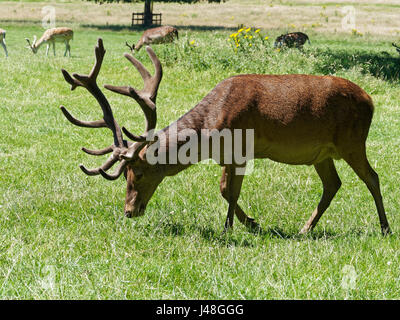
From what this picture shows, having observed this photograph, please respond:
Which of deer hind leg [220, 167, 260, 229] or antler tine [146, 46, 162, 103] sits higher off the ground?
antler tine [146, 46, 162, 103]

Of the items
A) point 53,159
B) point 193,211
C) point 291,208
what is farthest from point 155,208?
point 53,159

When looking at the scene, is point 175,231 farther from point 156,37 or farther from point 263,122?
point 156,37

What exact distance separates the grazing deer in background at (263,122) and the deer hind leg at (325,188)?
2 centimetres

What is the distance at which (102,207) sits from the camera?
18.6 ft

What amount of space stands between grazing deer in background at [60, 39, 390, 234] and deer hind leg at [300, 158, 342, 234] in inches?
1.0

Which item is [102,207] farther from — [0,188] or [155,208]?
[0,188]

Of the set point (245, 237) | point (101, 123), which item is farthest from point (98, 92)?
point (245, 237)

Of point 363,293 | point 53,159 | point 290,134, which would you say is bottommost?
point 53,159

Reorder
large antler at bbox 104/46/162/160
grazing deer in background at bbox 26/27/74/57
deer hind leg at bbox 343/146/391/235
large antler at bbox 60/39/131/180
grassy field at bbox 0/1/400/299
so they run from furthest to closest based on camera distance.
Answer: grazing deer in background at bbox 26/27/74/57 → deer hind leg at bbox 343/146/391/235 → large antler at bbox 60/39/131/180 → large antler at bbox 104/46/162/160 → grassy field at bbox 0/1/400/299

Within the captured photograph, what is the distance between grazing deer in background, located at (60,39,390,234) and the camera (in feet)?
16.6

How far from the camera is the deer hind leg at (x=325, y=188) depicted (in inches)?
219

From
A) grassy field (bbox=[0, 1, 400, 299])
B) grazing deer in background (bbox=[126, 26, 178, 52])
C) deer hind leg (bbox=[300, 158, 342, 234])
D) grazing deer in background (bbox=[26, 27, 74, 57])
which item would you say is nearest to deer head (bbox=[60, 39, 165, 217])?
grassy field (bbox=[0, 1, 400, 299])

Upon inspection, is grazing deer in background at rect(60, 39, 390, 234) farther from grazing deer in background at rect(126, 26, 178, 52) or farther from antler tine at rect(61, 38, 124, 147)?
grazing deer in background at rect(126, 26, 178, 52)
